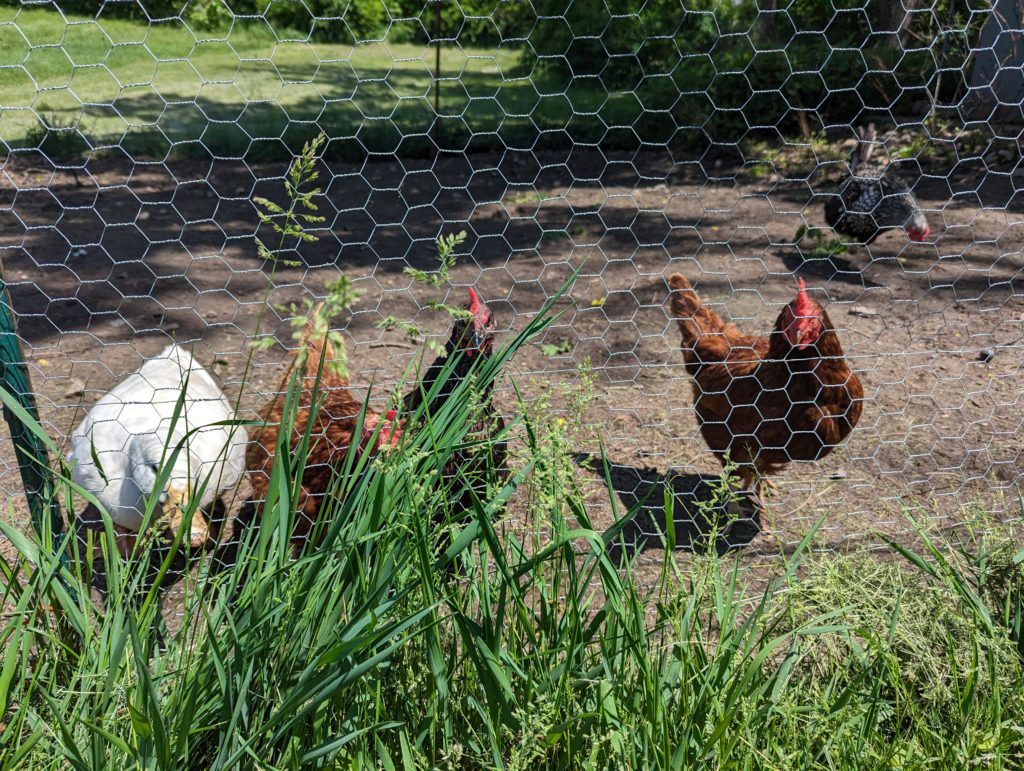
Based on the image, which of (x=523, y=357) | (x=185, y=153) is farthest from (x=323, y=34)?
(x=523, y=357)

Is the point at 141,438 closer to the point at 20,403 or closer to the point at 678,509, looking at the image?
the point at 20,403

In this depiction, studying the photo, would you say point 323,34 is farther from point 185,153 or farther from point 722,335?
point 722,335

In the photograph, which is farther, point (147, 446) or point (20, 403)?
point (147, 446)

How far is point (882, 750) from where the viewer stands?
69.9 inches

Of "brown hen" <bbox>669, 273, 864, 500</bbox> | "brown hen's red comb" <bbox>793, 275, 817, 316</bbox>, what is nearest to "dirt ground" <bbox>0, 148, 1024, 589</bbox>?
"brown hen" <bbox>669, 273, 864, 500</bbox>

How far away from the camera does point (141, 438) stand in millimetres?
2662

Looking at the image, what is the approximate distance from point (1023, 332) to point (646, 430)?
1.92 m

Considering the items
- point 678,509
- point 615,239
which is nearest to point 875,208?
point 615,239

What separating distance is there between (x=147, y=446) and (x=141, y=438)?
0.13 feet

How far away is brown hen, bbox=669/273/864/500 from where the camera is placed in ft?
9.33

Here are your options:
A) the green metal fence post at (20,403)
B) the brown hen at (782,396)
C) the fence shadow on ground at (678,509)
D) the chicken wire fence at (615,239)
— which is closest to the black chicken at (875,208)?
the chicken wire fence at (615,239)

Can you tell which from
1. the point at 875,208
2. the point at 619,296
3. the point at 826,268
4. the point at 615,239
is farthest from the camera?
the point at 615,239

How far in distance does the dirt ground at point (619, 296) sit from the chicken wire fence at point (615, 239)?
20 millimetres

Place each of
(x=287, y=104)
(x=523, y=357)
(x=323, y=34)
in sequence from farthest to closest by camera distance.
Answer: (x=323, y=34) → (x=287, y=104) → (x=523, y=357)
